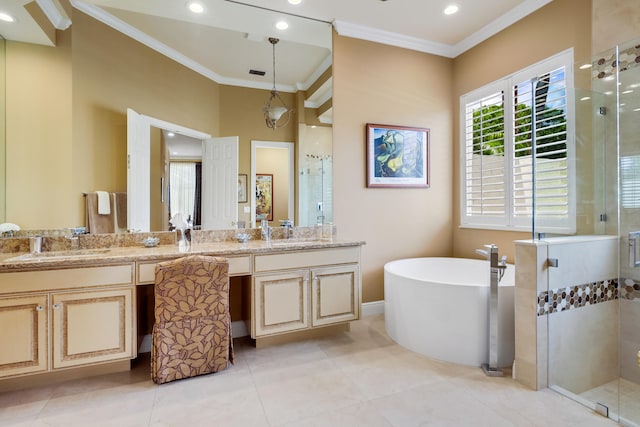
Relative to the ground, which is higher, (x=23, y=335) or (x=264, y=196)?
(x=264, y=196)

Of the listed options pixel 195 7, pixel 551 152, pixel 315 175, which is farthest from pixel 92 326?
pixel 551 152

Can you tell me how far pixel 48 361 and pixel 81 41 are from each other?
7.61 feet

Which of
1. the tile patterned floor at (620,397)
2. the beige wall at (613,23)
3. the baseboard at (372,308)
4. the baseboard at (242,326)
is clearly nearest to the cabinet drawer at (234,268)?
the baseboard at (242,326)

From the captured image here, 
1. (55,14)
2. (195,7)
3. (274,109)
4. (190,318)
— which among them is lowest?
(190,318)

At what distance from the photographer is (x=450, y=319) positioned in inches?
95.2

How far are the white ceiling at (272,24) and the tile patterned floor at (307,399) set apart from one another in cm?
250

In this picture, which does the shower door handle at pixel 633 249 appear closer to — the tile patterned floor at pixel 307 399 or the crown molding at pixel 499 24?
the tile patterned floor at pixel 307 399

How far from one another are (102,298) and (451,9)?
12.5ft

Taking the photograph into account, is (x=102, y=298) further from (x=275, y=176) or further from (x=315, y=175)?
(x=315, y=175)

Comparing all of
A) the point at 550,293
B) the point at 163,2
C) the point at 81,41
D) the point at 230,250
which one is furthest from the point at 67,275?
the point at 550,293

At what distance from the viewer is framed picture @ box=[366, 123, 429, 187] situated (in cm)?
341

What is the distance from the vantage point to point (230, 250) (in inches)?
94.7

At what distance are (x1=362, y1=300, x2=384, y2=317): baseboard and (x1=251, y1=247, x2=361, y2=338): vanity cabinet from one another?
584 mm

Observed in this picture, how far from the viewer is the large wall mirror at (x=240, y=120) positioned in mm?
2637
